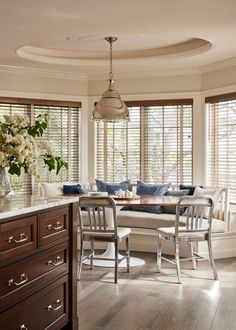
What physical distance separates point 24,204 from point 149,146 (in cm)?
484

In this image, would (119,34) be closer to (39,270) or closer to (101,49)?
(101,49)

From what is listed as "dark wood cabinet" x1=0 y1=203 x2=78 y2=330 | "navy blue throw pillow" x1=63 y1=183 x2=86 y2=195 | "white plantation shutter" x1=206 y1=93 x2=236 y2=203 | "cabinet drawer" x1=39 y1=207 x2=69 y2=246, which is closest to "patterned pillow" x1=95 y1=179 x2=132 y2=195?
"navy blue throw pillow" x1=63 y1=183 x2=86 y2=195

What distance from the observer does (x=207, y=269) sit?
5586 mm

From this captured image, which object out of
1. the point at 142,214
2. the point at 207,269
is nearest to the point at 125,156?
the point at 142,214

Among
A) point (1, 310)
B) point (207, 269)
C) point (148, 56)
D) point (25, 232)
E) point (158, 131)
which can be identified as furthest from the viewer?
point (158, 131)

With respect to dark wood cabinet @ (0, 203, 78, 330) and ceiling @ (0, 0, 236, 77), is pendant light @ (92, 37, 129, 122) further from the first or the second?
dark wood cabinet @ (0, 203, 78, 330)

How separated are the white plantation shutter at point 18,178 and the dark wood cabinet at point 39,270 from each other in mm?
4003

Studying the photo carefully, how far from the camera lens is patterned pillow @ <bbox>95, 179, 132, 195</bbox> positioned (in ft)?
23.4

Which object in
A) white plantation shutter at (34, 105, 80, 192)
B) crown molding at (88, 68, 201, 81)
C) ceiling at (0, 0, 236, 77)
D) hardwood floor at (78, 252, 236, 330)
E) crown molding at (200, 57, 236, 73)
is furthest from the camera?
white plantation shutter at (34, 105, 80, 192)

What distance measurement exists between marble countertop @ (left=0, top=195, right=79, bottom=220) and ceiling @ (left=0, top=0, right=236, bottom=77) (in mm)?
1851

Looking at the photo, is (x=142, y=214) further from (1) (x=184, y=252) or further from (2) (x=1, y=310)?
(2) (x=1, y=310)

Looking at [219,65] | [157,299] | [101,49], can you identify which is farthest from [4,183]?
[219,65]

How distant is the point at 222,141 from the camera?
6957 mm

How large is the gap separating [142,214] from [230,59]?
2533mm
